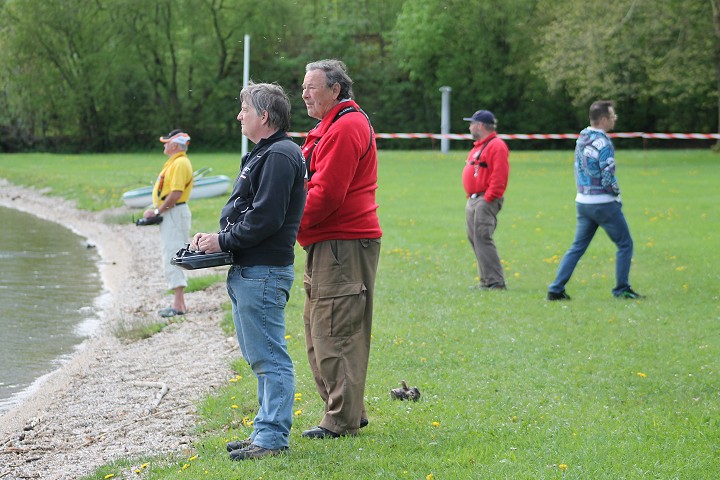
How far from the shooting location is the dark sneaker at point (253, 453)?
5320 millimetres

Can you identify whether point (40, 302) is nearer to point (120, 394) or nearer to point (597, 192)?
point (120, 394)

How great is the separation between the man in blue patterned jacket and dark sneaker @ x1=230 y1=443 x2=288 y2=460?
587 cm

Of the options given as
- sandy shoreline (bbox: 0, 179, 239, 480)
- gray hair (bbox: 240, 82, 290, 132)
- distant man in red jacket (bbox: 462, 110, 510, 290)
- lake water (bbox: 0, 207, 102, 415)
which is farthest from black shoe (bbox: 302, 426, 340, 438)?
distant man in red jacket (bbox: 462, 110, 510, 290)

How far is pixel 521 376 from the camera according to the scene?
7270 mm

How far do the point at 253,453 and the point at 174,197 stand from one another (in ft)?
19.1

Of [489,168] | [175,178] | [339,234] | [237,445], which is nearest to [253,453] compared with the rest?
[237,445]

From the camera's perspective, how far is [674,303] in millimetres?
10516

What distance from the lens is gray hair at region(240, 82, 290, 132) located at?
5133 millimetres

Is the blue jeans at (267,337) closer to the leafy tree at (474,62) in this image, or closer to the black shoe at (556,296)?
the black shoe at (556,296)

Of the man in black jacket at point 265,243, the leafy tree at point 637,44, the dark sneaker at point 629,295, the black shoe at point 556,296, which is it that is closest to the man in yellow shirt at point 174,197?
the black shoe at point 556,296

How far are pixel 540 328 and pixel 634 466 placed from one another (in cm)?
407

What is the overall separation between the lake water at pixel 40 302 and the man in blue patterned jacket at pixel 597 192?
5516 millimetres

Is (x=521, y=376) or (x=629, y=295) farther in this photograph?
(x=629, y=295)

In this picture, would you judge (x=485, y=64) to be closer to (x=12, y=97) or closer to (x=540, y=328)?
(x=12, y=97)
